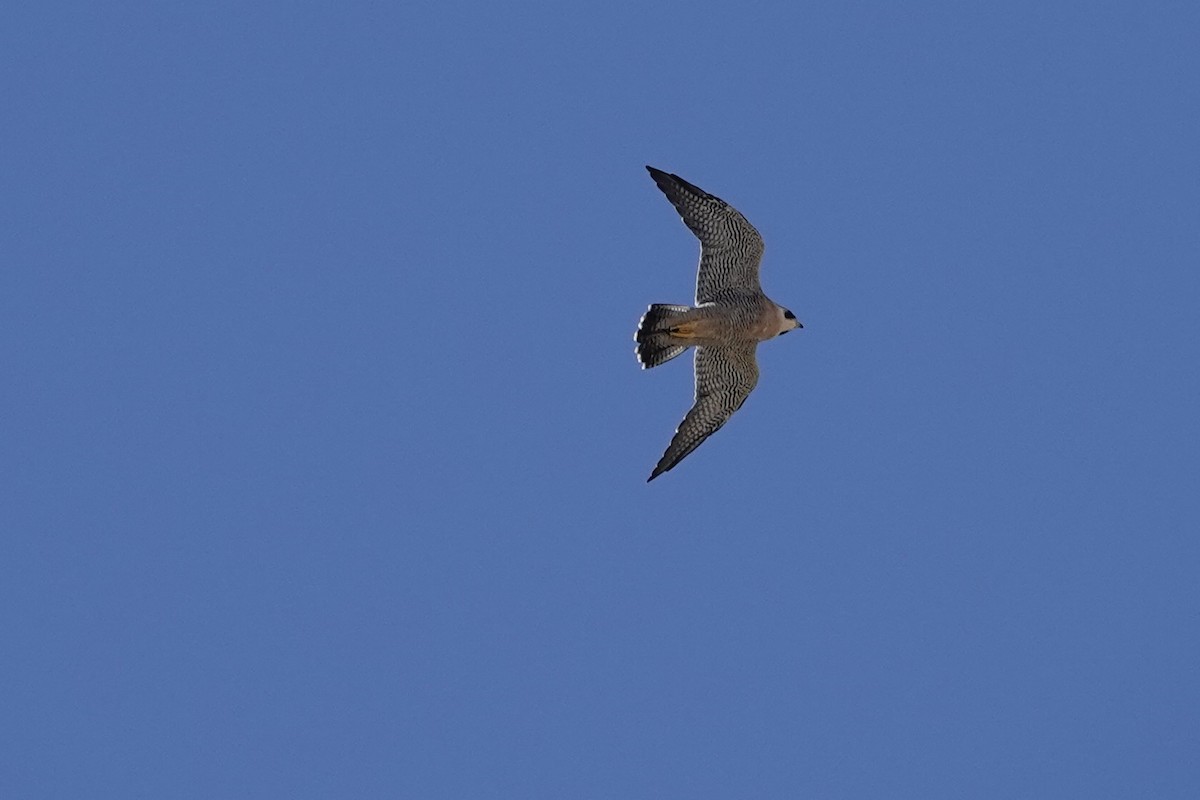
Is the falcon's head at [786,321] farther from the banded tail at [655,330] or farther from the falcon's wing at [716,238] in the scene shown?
the banded tail at [655,330]

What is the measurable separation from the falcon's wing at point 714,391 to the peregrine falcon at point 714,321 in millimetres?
11

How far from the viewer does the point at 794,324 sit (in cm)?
3148

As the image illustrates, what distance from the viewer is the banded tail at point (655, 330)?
3069 cm

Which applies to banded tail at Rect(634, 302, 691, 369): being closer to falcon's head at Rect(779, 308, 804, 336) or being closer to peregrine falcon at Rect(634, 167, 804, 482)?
peregrine falcon at Rect(634, 167, 804, 482)

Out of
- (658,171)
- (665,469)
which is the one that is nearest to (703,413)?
(665,469)

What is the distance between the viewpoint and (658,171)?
30.6 m

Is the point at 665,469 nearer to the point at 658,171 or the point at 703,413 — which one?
the point at 703,413

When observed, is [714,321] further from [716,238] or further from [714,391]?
[714,391]

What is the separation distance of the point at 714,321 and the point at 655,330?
0.70 meters

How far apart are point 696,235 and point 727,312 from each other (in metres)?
0.94

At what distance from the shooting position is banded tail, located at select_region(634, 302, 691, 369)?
30688 millimetres

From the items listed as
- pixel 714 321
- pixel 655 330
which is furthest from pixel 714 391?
pixel 655 330

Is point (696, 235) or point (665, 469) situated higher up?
point (696, 235)

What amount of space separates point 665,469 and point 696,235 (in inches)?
106
